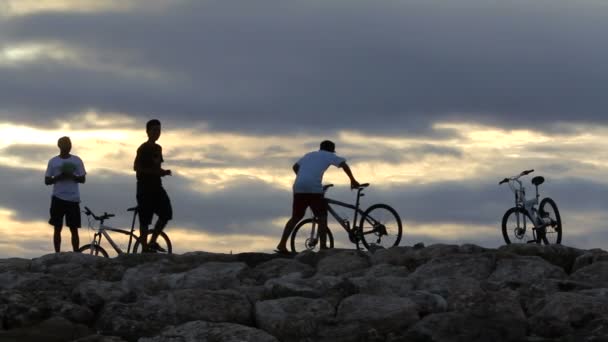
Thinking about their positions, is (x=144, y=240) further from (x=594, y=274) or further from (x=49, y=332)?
(x=594, y=274)

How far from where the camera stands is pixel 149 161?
18219 millimetres

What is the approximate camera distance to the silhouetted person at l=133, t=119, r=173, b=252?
18.2m

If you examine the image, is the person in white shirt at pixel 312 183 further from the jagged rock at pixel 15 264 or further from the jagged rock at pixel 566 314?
the jagged rock at pixel 566 314

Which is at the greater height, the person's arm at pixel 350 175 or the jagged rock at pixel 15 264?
the person's arm at pixel 350 175

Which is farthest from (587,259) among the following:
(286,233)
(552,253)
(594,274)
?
(286,233)

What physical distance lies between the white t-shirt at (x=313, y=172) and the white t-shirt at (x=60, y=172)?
311 cm

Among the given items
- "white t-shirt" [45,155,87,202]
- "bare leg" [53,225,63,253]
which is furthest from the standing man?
"bare leg" [53,225,63,253]

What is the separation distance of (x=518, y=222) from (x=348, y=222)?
280 centimetres

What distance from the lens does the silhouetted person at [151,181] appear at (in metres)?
18.2

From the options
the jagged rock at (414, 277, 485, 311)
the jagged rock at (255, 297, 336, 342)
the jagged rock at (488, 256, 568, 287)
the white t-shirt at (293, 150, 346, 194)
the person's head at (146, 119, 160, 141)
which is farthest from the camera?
the white t-shirt at (293, 150, 346, 194)

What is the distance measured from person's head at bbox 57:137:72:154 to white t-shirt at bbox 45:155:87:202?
110 millimetres

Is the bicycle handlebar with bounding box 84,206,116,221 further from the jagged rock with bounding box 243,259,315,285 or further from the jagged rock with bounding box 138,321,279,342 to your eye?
the jagged rock with bounding box 138,321,279,342

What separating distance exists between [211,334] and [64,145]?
6.98 meters

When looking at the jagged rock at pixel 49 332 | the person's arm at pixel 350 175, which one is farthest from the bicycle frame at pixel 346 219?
the jagged rock at pixel 49 332
